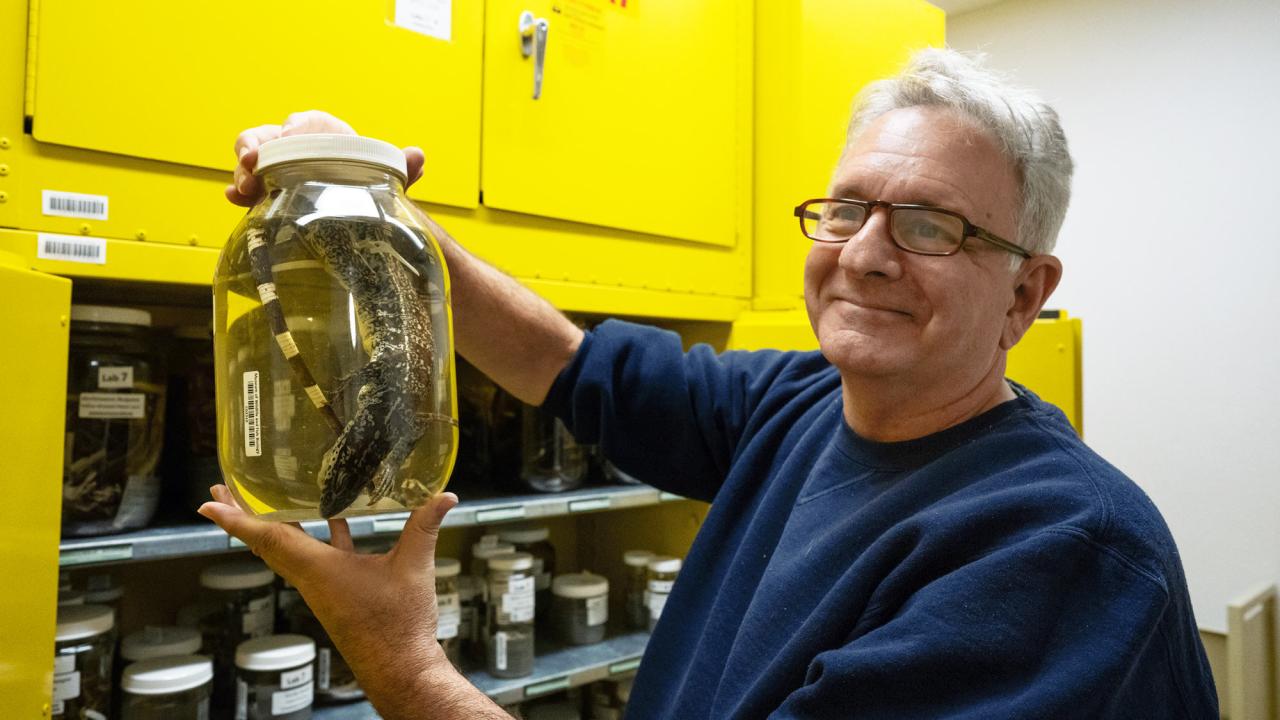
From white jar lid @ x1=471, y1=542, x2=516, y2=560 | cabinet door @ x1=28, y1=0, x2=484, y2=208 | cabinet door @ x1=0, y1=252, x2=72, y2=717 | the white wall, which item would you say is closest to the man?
cabinet door @ x1=0, y1=252, x2=72, y2=717

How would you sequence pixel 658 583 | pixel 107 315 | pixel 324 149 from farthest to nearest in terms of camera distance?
pixel 658 583
pixel 107 315
pixel 324 149

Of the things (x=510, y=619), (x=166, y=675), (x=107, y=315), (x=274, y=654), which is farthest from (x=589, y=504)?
(x=107, y=315)

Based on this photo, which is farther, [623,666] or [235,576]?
[623,666]

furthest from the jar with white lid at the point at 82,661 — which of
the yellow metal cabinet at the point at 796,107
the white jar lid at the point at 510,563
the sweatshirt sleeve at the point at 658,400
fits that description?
the yellow metal cabinet at the point at 796,107

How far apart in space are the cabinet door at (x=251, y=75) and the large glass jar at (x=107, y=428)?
0.29m

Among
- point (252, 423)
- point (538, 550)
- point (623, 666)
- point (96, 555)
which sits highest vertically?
point (252, 423)

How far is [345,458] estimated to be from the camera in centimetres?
65

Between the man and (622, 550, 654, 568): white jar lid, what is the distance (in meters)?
0.59

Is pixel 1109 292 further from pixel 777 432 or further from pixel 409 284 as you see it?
pixel 409 284

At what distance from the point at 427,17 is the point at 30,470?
0.97 meters

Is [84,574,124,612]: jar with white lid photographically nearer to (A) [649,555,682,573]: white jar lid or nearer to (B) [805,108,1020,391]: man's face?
(A) [649,555,682,573]: white jar lid

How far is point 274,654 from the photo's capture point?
4.46ft

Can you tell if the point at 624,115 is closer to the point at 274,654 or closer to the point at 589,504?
the point at 589,504

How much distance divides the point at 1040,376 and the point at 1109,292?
1.95m
